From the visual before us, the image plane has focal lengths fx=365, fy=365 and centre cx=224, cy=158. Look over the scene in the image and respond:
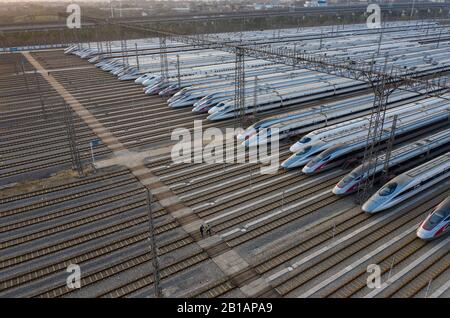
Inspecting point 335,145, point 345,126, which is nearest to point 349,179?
point 335,145

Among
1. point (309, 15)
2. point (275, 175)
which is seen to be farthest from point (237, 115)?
point (309, 15)

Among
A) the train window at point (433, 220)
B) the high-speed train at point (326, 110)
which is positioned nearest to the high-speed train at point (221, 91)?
the high-speed train at point (326, 110)

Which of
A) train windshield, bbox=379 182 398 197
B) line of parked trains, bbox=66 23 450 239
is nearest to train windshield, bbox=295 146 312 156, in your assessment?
line of parked trains, bbox=66 23 450 239

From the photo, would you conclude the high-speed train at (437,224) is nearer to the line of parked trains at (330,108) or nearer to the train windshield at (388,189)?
the line of parked trains at (330,108)

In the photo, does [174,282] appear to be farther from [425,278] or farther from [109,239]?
[425,278]

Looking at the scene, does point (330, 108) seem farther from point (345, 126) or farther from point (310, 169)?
point (310, 169)
